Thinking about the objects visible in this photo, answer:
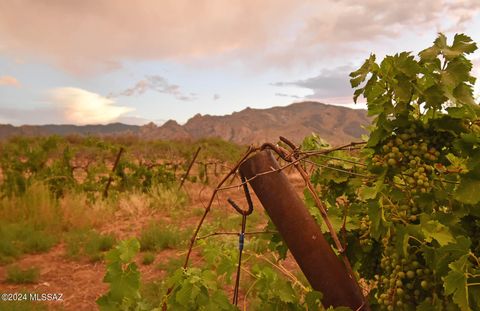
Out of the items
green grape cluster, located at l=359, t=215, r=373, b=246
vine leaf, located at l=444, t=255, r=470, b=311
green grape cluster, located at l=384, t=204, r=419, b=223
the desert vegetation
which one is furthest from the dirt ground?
vine leaf, located at l=444, t=255, r=470, b=311

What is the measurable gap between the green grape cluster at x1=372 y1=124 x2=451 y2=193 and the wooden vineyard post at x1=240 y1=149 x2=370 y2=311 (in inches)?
15.5

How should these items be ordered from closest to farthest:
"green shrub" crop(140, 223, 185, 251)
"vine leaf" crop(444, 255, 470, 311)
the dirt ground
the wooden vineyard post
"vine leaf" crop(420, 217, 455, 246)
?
"vine leaf" crop(444, 255, 470, 311) < "vine leaf" crop(420, 217, 455, 246) < the wooden vineyard post < the dirt ground < "green shrub" crop(140, 223, 185, 251)

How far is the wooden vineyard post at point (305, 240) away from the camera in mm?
1646

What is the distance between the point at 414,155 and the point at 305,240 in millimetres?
567

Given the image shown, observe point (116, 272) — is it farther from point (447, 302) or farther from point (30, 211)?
point (30, 211)

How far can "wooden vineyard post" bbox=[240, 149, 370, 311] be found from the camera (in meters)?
1.65

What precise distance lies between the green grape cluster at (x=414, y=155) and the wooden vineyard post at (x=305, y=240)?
393mm

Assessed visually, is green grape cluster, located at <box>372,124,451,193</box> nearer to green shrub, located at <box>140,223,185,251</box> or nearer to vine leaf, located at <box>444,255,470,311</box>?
vine leaf, located at <box>444,255,470,311</box>

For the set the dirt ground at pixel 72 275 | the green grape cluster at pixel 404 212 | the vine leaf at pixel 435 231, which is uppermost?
the green grape cluster at pixel 404 212

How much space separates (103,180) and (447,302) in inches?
457

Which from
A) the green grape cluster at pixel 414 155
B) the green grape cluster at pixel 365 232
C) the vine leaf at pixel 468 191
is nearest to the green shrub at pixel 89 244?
the green grape cluster at pixel 365 232

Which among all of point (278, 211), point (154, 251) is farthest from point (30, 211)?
point (278, 211)

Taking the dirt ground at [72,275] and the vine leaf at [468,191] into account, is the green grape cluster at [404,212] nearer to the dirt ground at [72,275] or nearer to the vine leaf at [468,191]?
the vine leaf at [468,191]

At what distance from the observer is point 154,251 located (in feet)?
25.1
